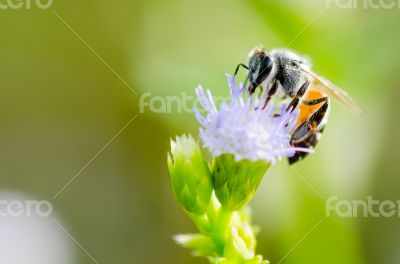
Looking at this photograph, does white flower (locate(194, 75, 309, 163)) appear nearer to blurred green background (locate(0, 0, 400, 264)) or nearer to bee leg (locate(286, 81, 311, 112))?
bee leg (locate(286, 81, 311, 112))

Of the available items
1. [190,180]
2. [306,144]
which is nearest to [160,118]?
[306,144]

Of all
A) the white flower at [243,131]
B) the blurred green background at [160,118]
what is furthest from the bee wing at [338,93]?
the blurred green background at [160,118]

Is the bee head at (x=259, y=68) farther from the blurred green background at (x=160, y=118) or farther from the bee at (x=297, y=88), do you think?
the blurred green background at (x=160, y=118)

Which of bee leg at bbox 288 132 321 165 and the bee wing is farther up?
the bee wing

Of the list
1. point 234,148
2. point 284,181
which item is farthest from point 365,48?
point 234,148

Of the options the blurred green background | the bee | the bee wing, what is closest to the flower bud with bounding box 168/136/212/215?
the bee
